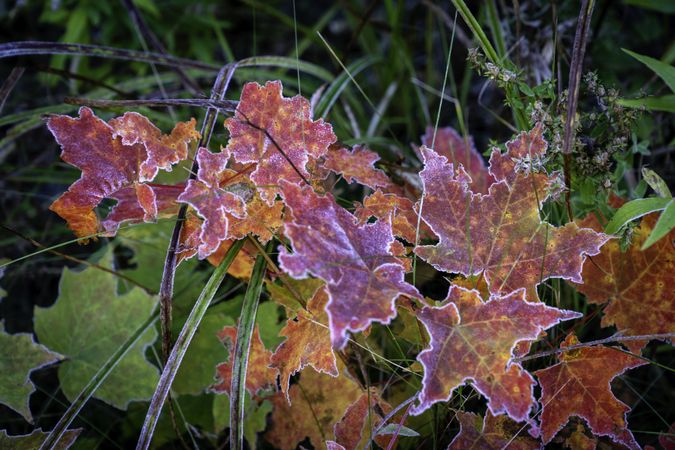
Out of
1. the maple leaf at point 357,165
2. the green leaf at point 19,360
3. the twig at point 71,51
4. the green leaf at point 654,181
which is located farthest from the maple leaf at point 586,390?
the twig at point 71,51

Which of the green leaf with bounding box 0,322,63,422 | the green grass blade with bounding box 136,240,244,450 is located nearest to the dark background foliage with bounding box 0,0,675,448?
the green leaf with bounding box 0,322,63,422

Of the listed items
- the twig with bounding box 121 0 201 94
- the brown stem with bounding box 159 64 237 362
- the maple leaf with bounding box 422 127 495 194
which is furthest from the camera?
the twig with bounding box 121 0 201 94

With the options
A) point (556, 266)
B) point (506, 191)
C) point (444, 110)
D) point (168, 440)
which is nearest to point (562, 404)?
point (556, 266)

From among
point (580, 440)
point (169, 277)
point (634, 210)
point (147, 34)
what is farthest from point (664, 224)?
point (147, 34)

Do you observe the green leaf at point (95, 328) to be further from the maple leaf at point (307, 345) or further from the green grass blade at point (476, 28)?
the green grass blade at point (476, 28)

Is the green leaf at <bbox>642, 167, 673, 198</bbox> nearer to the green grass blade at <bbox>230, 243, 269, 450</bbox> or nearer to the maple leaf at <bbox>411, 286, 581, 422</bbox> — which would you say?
the maple leaf at <bbox>411, 286, 581, 422</bbox>

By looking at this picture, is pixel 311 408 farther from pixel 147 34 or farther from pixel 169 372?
pixel 147 34

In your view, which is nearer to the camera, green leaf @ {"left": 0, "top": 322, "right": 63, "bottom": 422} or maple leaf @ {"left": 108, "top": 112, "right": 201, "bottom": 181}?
maple leaf @ {"left": 108, "top": 112, "right": 201, "bottom": 181}
